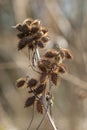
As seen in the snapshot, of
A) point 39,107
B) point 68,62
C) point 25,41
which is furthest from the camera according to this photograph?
point 68,62

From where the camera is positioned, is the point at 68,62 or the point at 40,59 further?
the point at 68,62

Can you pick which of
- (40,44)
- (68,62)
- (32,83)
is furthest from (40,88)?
(68,62)

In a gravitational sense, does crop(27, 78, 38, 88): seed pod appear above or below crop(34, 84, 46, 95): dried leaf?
above

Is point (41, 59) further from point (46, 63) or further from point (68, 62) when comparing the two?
point (68, 62)

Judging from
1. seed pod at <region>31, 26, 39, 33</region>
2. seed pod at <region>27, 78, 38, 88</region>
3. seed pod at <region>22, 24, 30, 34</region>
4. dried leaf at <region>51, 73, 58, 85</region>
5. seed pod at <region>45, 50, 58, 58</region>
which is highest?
seed pod at <region>22, 24, 30, 34</region>

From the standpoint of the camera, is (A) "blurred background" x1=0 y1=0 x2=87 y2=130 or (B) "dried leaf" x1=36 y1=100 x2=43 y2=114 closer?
(B) "dried leaf" x1=36 y1=100 x2=43 y2=114

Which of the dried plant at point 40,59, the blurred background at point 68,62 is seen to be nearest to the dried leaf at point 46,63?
the dried plant at point 40,59

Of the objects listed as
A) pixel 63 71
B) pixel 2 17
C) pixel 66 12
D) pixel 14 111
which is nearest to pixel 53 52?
pixel 63 71

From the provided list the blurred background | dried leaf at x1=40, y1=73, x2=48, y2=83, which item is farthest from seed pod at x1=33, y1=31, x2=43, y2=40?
the blurred background

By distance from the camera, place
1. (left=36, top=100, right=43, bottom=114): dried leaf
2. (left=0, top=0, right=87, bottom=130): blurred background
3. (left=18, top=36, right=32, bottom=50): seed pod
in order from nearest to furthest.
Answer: (left=18, top=36, right=32, bottom=50): seed pod → (left=36, top=100, right=43, bottom=114): dried leaf → (left=0, top=0, right=87, bottom=130): blurred background

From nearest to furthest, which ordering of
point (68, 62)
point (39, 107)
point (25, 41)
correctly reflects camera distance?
point (25, 41) < point (39, 107) < point (68, 62)

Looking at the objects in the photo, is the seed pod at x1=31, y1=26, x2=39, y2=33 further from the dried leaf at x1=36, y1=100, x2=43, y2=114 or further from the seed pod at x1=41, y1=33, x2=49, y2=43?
the dried leaf at x1=36, y1=100, x2=43, y2=114
